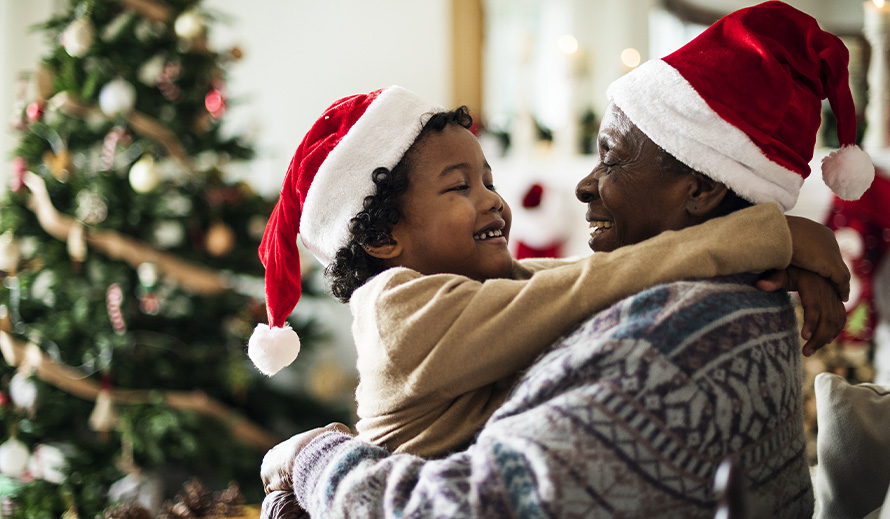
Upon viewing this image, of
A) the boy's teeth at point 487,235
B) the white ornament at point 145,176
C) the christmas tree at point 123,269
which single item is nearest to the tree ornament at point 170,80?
the christmas tree at point 123,269

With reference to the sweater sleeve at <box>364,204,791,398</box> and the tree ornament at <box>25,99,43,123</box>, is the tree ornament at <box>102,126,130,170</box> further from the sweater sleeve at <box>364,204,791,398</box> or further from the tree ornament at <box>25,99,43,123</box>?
the sweater sleeve at <box>364,204,791,398</box>

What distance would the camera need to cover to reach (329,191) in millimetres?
1358

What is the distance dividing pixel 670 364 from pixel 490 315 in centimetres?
25

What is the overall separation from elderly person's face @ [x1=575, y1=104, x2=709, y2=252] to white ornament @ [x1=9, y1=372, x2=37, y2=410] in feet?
8.01

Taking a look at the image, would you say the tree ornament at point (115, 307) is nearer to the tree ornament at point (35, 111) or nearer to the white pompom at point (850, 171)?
the tree ornament at point (35, 111)

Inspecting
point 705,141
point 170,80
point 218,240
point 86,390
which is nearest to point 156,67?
point 170,80

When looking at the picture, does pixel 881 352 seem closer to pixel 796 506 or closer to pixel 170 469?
pixel 796 506

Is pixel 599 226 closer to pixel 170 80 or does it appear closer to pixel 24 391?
pixel 170 80

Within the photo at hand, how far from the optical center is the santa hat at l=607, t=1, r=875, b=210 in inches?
43.2

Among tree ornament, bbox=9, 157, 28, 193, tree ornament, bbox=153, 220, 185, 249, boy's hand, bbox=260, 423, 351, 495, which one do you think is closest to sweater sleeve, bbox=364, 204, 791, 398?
boy's hand, bbox=260, 423, 351, 495

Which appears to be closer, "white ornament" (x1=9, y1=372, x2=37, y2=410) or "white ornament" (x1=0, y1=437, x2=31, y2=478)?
"white ornament" (x1=0, y1=437, x2=31, y2=478)

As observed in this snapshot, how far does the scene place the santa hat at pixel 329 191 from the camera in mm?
1361

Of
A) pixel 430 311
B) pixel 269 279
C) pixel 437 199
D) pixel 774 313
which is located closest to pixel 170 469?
pixel 269 279

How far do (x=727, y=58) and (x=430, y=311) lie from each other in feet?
1.88
